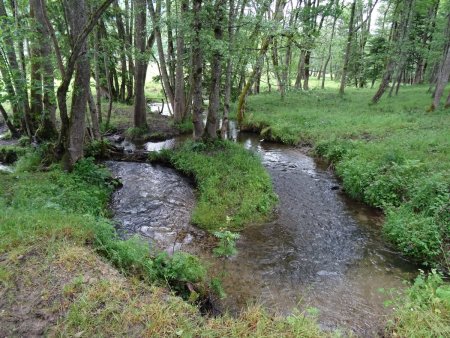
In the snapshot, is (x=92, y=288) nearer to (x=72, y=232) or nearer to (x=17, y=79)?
(x=72, y=232)

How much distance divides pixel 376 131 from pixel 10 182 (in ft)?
42.6

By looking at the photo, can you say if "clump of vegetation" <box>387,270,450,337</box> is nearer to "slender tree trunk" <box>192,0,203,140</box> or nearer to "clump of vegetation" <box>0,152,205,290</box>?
"clump of vegetation" <box>0,152,205,290</box>

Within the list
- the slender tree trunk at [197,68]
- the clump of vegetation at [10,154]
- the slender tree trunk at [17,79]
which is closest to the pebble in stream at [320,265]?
the slender tree trunk at [197,68]

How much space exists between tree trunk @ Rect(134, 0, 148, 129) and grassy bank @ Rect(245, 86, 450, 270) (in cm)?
574

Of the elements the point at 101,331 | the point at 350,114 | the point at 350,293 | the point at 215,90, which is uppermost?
the point at 215,90

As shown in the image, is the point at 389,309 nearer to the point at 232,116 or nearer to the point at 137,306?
the point at 137,306

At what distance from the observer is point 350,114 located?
53.4ft

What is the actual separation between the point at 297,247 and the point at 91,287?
13.4 feet

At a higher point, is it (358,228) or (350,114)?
(350,114)

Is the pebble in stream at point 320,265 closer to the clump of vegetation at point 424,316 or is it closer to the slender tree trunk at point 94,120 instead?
the clump of vegetation at point 424,316

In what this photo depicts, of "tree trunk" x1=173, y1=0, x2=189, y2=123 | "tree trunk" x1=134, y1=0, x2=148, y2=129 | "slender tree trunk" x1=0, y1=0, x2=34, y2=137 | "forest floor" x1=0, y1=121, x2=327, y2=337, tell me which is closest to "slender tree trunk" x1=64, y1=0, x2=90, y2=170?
"slender tree trunk" x1=0, y1=0, x2=34, y2=137

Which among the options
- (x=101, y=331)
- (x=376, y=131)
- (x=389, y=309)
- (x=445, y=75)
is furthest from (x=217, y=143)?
(x=445, y=75)

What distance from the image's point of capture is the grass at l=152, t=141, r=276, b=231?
273 inches

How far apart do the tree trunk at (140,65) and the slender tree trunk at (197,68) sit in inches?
105
